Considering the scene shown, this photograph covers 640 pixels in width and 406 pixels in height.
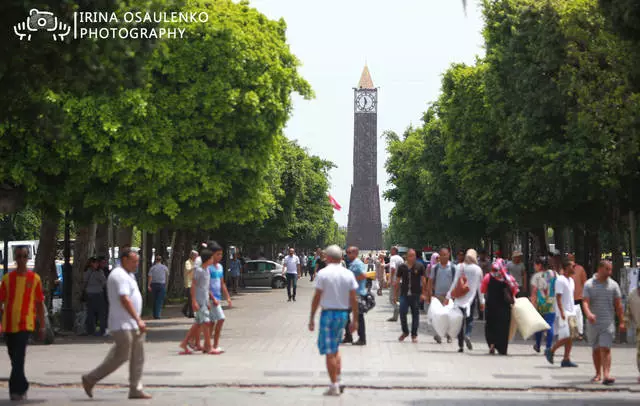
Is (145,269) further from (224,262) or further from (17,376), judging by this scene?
(17,376)

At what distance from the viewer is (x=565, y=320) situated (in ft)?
58.2

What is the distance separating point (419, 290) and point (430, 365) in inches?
232

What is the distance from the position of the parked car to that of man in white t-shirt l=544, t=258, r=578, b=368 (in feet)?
148

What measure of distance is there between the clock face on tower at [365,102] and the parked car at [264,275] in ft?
302

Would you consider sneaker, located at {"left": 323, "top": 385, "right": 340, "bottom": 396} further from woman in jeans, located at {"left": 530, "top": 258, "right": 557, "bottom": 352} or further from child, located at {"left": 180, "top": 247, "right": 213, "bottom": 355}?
woman in jeans, located at {"left": 530, "top": 258, "right": 557, "bottom": 352}

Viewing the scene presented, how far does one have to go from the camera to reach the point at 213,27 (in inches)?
1016

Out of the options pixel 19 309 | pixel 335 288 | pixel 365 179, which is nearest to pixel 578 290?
pixel 335 288

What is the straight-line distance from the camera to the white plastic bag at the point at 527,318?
→ 19578 mm

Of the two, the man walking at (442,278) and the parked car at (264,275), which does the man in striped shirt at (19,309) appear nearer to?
the man walking at (442,278)

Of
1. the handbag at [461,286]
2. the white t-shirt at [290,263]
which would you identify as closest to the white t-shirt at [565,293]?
the handbag at [461,286]

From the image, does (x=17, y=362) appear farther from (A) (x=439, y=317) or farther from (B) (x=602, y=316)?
(A) (x=439, y=317)

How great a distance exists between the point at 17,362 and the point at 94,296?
13.0 m

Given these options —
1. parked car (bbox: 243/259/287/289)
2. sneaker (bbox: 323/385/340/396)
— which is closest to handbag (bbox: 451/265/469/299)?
sneaker (bbox: 323/385/340/396)

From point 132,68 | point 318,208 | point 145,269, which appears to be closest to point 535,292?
point 132,68
